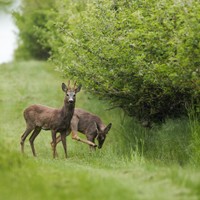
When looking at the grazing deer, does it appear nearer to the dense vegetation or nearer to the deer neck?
the deer neck

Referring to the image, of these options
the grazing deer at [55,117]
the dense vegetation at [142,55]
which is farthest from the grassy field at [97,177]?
the dense vegetation at [142,55]

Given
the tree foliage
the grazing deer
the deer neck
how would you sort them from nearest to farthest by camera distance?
the grazing deer < the deer neck < the tree foliage

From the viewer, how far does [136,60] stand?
42.8ft

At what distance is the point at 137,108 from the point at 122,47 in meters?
3.13

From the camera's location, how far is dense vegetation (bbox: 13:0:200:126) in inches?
472

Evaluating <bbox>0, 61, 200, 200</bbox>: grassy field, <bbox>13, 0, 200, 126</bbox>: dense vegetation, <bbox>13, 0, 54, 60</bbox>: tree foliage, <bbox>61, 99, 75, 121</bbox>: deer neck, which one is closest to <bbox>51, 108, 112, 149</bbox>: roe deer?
<bbox>0, 61, 200, 200</bbox>: grassy field

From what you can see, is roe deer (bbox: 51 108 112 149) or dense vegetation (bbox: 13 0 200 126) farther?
roe deer (bbox: 51 108 112 149)

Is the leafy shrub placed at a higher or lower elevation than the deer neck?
higher

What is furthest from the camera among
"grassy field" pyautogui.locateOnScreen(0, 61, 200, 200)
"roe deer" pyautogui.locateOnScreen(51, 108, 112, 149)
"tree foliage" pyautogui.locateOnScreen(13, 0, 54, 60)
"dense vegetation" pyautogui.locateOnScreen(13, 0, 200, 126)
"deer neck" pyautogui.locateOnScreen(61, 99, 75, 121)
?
"tree foliage" pyautogui.locateOnScreen(13, 0, 54, 60)

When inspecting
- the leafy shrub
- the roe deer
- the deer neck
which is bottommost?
the roe deer

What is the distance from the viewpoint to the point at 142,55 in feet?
42.7

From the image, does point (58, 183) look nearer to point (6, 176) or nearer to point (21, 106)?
point (6, 176)

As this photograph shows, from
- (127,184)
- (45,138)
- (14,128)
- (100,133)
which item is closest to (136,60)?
(100,133)

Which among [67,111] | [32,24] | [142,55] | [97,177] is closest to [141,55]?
[142,55]
